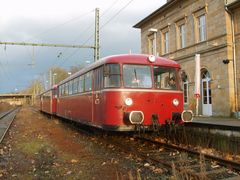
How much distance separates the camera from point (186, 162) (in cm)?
751

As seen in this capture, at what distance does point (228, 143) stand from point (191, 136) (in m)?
2.03

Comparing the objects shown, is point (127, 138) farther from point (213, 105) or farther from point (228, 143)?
point (213, 105)

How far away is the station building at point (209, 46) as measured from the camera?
2038cm

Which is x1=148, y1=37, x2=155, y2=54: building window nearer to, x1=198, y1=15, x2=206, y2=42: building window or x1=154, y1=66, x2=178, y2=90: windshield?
x1=198, y1=15, x2=206, y2=42: building window

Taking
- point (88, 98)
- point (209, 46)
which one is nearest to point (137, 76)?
point (88, 98)

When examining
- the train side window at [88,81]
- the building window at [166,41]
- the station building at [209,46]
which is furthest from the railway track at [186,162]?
the building window at [166,41]

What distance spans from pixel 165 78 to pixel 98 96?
2350mm

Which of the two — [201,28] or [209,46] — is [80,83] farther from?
[201,28]


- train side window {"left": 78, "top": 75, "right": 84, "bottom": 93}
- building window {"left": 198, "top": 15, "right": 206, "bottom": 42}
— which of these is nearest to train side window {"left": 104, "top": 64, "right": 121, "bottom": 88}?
train side window {"left": 78, "top": 75, "right": 84, "bottom": 93}

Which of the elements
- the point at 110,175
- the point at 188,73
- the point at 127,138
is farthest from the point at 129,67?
the point at 188,73

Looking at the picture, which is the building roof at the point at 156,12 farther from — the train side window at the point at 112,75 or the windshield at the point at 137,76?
the train side window at the point at 112,75

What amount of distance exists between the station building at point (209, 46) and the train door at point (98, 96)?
1129cm

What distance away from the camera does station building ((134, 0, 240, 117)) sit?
2038 centimetres

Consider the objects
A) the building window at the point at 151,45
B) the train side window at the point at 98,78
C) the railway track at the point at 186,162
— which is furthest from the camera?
the building window at the point at 151,45
